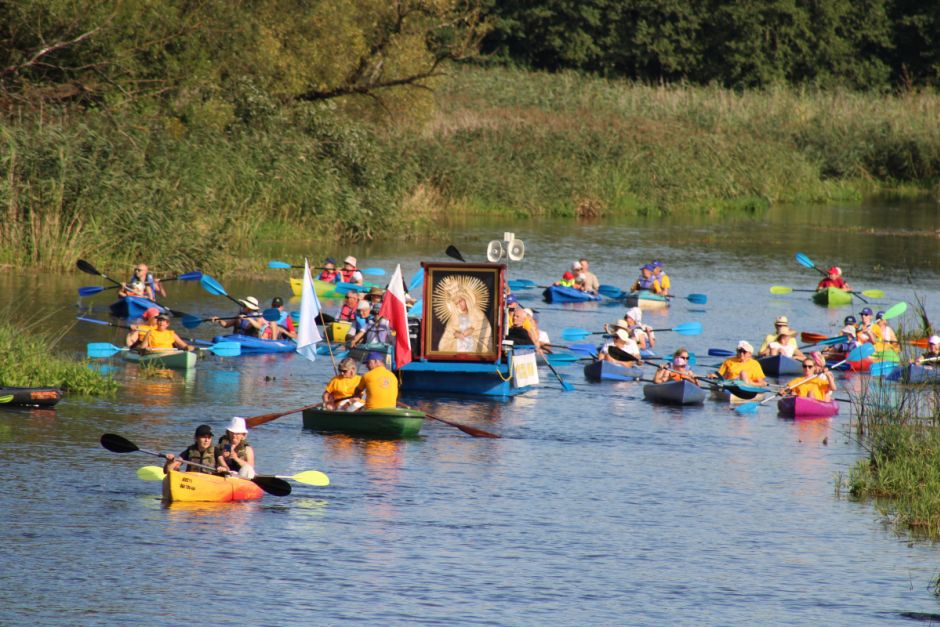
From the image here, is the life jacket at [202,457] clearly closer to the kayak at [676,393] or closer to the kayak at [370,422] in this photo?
the kayak at [370,422]

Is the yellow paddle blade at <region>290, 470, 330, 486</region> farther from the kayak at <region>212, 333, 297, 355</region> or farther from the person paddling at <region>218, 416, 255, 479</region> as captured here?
the kayak at <region>212, 333, 297, 355</region>

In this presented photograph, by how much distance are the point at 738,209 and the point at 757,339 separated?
3034cm

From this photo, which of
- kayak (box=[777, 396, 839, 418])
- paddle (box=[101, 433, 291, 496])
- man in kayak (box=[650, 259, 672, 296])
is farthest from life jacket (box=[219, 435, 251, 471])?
man in kayak (box=[650, 259, 672, 296])

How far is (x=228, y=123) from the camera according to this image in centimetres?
4044

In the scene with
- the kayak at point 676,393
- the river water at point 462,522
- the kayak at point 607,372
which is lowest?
the river water at point 462,522

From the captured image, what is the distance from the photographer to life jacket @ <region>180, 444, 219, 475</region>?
1634 cm

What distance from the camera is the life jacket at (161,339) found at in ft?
82.0

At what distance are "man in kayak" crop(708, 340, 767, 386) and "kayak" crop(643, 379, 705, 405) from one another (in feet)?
2.44

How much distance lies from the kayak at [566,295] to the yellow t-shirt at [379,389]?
1559 cm

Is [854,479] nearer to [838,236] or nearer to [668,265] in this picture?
[668,265]

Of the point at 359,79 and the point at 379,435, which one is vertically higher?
the point at 359,79

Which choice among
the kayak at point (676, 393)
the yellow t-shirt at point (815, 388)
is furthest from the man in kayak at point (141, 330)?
the yellow t-shirt at point (815, 388)

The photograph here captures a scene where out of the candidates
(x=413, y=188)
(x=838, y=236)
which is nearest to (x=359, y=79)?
(x=413, y=188)

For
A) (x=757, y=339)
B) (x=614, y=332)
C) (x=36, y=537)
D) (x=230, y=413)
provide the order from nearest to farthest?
(x=36, y=537)
(x=230, y=413)
(x=614, y=332)
(x=757, y=339)
